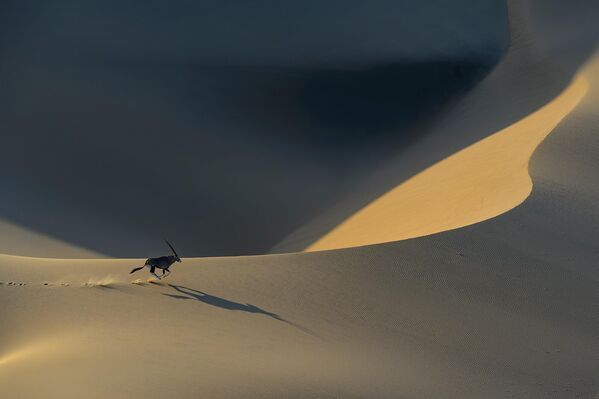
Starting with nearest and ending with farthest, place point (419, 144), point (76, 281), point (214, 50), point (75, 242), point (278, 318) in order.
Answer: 1. point (278, 318)
2. point (76, 281)
3. point (75, 242)
4. point (419, 144)
5. point (214, 50)

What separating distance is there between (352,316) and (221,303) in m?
1.07

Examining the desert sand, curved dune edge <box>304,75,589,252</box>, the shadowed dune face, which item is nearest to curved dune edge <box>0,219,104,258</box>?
the shadowed dune face

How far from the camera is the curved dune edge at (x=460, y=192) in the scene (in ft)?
35.6

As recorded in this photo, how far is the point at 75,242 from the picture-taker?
13.9 m

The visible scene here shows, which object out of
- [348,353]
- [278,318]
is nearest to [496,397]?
[348,353]

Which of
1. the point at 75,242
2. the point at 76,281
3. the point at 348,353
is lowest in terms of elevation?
the point at 348,353

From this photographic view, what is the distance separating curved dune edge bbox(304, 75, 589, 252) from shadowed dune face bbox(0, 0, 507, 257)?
2109 mm

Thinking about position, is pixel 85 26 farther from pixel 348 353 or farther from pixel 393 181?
pixel 348 353

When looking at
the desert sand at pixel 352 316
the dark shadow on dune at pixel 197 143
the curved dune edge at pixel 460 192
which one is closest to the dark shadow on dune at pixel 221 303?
the desert sand at pixel 352 316

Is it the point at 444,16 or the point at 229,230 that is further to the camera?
the point at 444,16

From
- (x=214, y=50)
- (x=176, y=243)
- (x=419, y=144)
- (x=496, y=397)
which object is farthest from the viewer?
(x=214, y=50)

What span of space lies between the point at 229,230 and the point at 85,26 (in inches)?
324

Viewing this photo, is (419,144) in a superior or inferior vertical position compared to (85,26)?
inferior

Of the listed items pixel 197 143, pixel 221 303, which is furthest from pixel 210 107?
pixel 221 303
